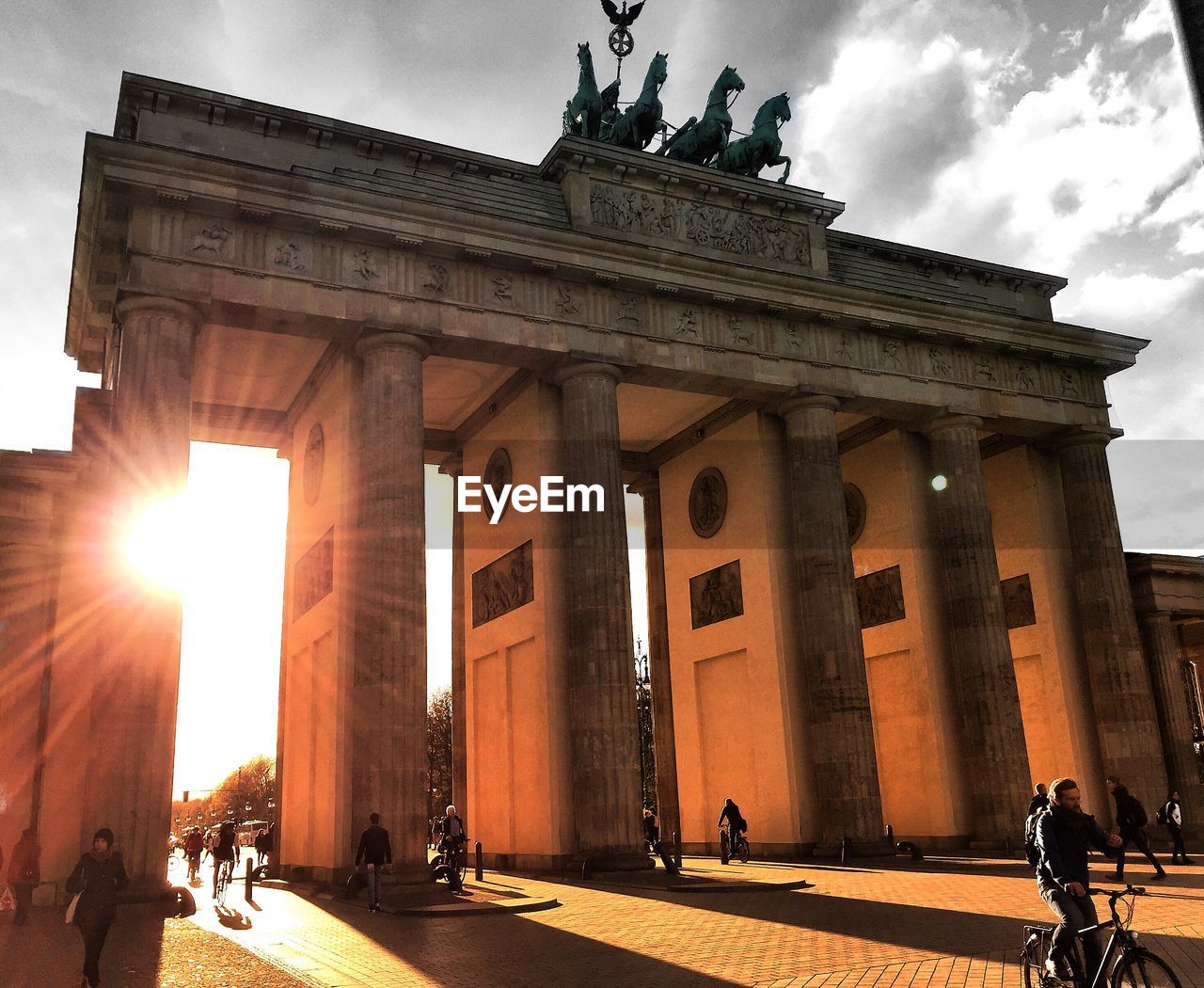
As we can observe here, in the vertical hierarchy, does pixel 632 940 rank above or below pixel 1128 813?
below

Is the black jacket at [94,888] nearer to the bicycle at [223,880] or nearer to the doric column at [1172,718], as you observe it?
the bicycle at [223,880]

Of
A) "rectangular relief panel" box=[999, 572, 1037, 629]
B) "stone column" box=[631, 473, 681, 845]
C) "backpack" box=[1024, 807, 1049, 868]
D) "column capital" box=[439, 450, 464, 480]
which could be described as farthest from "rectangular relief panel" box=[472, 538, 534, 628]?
"backpack" box=[1024, 807, 1049, 868]

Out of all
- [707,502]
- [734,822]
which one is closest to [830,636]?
[734,822]

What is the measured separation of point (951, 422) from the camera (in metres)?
30.1

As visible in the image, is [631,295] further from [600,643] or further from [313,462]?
[313,462]

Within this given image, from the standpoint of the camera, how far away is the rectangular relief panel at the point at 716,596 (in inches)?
1197

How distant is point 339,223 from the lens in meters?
23.0

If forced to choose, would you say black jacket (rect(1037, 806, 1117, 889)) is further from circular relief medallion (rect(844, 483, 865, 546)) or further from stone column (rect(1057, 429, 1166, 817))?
circular relief medallion (rect(844, 483, 865, 546))

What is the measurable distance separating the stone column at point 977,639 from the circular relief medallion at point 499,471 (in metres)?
11.8

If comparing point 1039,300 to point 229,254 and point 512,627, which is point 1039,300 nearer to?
point 512,627

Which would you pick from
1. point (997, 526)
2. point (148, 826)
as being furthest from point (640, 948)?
point (997, 526)

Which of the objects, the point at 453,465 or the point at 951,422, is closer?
the point at 951,422

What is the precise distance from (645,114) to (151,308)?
14.0m

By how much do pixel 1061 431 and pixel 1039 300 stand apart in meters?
4.82
